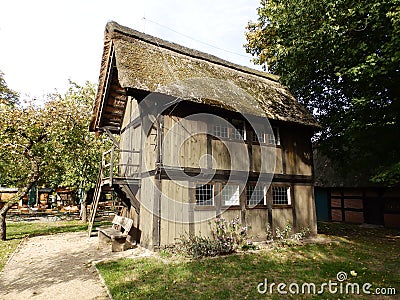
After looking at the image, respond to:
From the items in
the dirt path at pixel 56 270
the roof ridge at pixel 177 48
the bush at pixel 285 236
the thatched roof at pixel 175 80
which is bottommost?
the dirt path at pixel 56 270

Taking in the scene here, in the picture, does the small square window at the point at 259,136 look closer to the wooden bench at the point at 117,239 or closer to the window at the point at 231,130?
the window at the point at 231,130

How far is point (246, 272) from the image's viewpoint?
25.0ft

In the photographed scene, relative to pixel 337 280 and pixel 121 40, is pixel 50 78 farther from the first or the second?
pixel 337 280

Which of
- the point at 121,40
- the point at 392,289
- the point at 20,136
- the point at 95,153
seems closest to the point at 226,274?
the point at 392,289

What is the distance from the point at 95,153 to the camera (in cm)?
1917

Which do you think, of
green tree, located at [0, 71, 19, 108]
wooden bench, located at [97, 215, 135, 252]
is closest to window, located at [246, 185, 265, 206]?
wooden bench, located at [97, 215, 135, 252]

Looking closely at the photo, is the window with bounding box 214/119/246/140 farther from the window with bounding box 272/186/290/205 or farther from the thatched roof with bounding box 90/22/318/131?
the window with bounding box 272/186/290/205

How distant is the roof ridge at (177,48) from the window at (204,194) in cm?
657

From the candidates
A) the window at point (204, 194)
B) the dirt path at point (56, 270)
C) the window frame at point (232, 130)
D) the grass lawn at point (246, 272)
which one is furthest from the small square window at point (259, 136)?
the dirt path at point (56, 270)

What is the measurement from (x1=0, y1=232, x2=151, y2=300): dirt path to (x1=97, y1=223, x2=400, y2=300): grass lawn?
560 millimetres

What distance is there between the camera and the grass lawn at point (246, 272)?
626 cm

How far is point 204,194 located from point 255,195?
2.42m

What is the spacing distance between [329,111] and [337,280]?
37.4 feet

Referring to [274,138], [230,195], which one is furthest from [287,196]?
[230,195]
